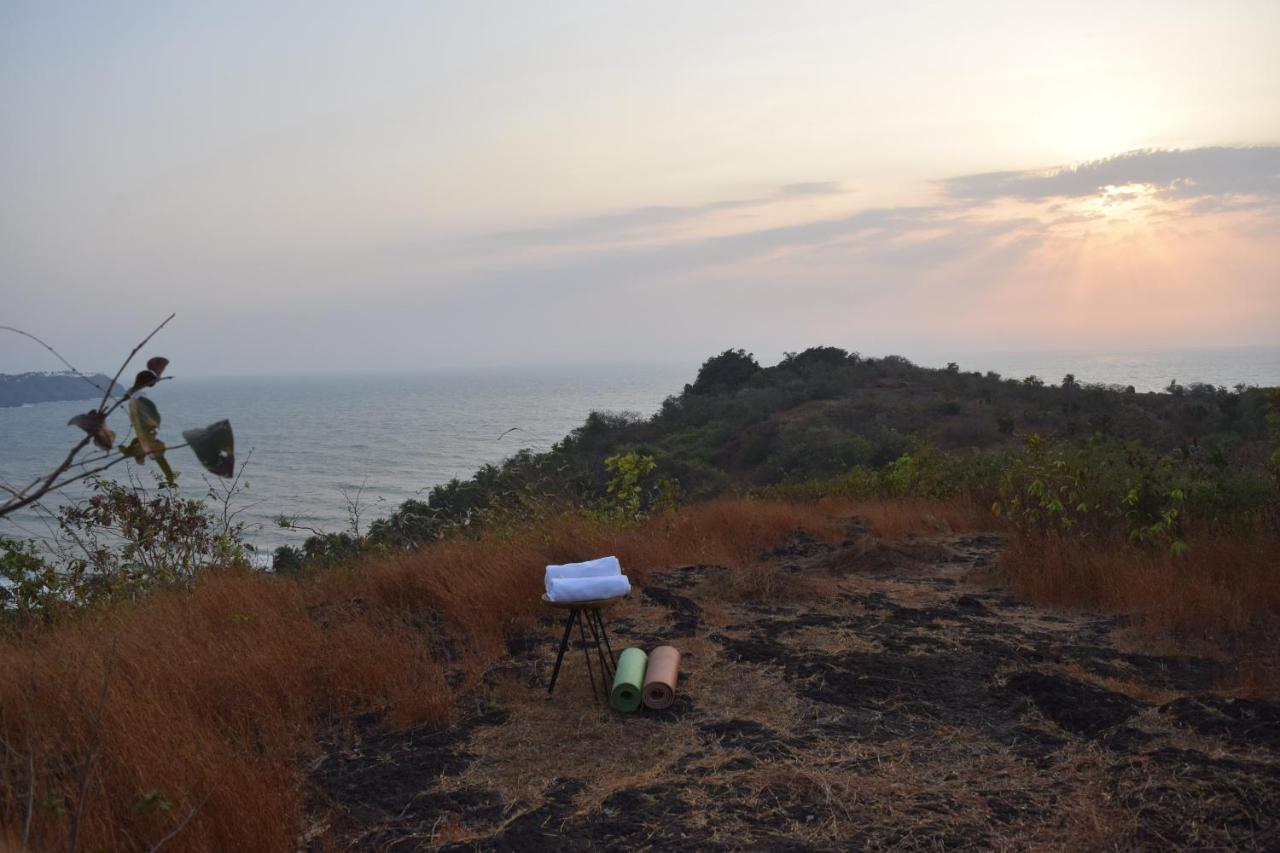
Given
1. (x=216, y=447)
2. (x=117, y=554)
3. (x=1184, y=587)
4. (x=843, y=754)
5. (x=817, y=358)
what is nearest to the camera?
(x=216, y=447)

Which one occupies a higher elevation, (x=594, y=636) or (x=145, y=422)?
(x=145, y=422)

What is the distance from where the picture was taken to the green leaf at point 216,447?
3.22 ft

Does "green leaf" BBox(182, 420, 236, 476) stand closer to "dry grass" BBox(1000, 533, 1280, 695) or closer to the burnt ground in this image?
the burnt ground

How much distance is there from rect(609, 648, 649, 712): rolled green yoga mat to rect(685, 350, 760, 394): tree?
119 ft

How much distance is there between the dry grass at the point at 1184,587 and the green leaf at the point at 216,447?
4722 mm

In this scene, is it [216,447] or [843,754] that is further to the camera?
[843,754]

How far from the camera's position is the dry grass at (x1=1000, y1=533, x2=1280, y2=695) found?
16.5 feet

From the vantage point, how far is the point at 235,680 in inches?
167

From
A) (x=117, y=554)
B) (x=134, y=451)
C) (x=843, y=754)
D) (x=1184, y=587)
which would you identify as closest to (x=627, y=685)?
(x=843, y=754)

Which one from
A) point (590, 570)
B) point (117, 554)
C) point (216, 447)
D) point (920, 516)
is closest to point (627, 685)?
point (590, 570)

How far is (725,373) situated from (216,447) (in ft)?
138

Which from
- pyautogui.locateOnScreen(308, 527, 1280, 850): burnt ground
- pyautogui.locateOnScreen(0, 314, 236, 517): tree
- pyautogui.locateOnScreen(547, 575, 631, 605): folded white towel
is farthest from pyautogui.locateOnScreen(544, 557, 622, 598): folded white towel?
pyautogui.locateOnScreen(0, 314, 236, 517): tree

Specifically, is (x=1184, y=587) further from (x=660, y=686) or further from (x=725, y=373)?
(x=725, y=373)

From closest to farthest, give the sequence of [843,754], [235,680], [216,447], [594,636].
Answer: [216,447], [843,754], [235,680], [594,636]
